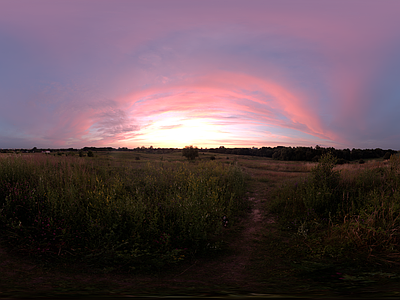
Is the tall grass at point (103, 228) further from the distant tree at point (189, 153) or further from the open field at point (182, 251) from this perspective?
the distant tree at point (189, 153)

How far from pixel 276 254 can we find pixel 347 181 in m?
6.55

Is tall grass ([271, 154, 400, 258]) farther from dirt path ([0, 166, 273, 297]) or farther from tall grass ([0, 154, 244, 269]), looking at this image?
tall grass ([0, 154, 244, 269])

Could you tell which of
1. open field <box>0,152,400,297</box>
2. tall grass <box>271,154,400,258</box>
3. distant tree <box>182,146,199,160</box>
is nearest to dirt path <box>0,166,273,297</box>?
open field <box>0,152,400,297</box>

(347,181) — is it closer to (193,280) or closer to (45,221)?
(193,280)

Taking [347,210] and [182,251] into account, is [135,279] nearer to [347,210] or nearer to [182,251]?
[182,251]

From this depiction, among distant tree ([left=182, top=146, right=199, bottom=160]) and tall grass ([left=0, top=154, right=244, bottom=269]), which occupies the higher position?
distant tree ([left=182, top=146, right=199, bottom=160])

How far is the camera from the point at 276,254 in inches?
193

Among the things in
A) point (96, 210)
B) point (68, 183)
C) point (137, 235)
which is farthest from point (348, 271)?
Result: point (68, 183)

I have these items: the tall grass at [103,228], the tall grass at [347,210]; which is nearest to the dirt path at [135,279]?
the tall grass at [103,228]

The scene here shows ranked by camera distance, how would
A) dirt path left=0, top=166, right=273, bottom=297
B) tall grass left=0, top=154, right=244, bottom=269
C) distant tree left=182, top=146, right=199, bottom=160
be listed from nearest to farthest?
dirt path left=0, top=166, right=273, bottom=297 < tall grass left=0, top=154, right=244, bottom=269 < distant tree left=182, top=146, right=199, bottom=160

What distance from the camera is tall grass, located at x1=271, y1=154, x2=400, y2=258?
4574 mm

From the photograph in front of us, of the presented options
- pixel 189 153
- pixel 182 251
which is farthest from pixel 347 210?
pixel 189 153

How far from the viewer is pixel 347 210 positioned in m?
6.85

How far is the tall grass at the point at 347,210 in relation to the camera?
15.0 feet
